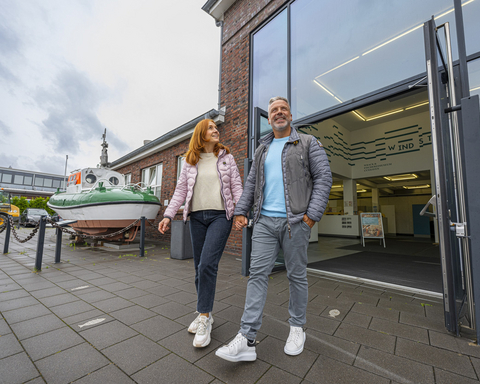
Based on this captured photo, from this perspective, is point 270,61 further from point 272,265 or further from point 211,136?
point 272,265

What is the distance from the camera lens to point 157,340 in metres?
2.05

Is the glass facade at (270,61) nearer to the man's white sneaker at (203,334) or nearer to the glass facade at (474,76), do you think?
the glass facade at (474,76)

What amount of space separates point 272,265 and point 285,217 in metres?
0.39

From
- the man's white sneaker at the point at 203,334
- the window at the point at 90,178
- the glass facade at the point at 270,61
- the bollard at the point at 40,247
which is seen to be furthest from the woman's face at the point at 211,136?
the window at the point at 90,178

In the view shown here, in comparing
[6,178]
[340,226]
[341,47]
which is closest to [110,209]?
[341,47]

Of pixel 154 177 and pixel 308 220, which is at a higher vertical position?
pixel 154 177

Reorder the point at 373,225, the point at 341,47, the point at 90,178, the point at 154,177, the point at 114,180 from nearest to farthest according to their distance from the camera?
the point at 341,47
the point at 373,225
the point at 90,178
the point at 114,180
the point at 154,177

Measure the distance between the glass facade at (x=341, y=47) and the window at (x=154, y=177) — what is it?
611cm

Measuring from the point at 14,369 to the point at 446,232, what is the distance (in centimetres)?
351

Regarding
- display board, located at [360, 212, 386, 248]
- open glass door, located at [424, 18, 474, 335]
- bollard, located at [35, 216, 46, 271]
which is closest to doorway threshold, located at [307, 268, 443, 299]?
open glass door, located at [424, 18, 474, 335]

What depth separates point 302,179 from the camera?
1877 millimetres

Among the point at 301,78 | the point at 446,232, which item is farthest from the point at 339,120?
the point at 446,232

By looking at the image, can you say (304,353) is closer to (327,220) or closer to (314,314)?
(314,314)

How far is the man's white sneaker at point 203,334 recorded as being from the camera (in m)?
1.91
